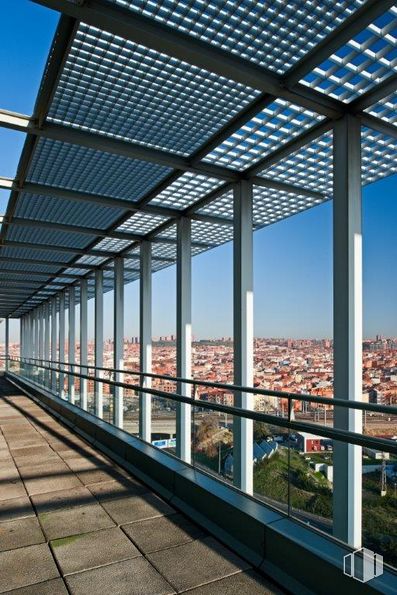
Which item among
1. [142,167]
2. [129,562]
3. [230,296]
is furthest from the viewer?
[230,296]

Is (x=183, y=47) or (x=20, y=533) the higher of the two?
(x=183, y=47)

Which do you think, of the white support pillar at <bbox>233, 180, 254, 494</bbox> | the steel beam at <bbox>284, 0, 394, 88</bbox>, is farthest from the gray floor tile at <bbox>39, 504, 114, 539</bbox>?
the steel beam at <bbox>284, 0, 394, 88</bbox>

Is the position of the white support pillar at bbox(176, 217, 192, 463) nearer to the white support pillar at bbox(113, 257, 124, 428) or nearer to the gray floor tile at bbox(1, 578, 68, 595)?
the white support pillar at bbox(113, 257, 124, 428)

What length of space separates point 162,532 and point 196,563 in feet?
1.71

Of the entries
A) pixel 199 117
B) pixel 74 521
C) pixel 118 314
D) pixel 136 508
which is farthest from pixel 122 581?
pixel 118 314

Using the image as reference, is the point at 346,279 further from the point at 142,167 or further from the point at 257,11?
the point at 142,167

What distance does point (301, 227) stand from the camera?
8.77 m

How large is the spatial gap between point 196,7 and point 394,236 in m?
3.84

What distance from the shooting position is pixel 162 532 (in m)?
3.25

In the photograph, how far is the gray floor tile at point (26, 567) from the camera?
262 cm

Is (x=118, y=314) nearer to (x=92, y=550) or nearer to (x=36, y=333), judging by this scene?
(x=92, y=550)

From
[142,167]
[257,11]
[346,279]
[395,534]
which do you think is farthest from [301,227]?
[395,534]

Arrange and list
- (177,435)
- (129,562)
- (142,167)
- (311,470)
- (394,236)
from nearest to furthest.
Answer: (129,562), (311,470), (177,435), (394,236), (142,167)

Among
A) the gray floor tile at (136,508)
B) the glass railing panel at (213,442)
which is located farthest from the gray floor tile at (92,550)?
the glass railing panel at (213,442)
